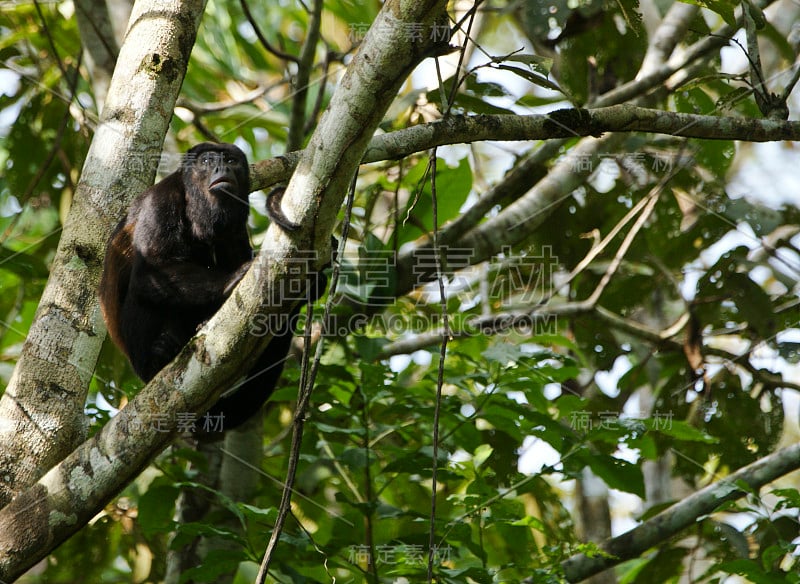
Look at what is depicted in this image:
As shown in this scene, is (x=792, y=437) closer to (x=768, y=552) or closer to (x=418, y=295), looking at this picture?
(x=418, y=295)

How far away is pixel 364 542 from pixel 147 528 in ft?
3.52

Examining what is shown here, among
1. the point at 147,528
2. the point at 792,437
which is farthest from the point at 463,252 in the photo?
the point at 792,437

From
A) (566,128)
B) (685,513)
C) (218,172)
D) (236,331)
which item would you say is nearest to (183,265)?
(218,172)

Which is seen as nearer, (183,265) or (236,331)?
(236,331)

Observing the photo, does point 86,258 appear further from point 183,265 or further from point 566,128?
point 566,128

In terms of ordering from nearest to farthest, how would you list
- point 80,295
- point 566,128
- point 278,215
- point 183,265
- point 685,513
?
point 278,215 < point 566,128 < point 80,295 < point 183,265 < point 685,513

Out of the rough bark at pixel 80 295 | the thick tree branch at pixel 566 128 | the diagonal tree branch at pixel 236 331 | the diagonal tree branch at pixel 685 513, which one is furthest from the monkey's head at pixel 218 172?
the diagonal tree branch at pixel 685 513

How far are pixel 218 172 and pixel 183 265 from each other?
0.50m

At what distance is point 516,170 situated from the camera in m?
5.78

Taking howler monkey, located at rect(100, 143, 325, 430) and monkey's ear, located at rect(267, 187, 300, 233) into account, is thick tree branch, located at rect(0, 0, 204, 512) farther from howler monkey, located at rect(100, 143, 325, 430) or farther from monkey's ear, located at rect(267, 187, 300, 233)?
monkey's ear, located at rect(267, 187, 300, 233)

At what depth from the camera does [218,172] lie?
4.14 meters

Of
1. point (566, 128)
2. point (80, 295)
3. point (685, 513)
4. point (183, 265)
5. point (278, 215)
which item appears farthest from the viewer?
point (685, 513)

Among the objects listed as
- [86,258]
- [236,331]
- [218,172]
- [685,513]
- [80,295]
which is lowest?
[685,513]

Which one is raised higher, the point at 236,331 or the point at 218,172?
the point at 218,172
